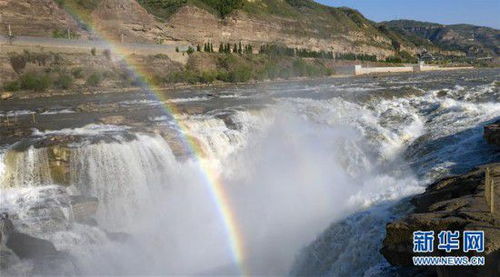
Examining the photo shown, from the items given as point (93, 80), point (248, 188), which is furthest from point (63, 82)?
point (248, 188)

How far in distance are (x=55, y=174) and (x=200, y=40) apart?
59.9 m

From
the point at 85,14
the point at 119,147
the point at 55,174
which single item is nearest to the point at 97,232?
the point at 55,174

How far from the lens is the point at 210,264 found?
951 cm

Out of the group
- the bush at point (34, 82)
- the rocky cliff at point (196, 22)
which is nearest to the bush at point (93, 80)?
the bush at point (34, 82)

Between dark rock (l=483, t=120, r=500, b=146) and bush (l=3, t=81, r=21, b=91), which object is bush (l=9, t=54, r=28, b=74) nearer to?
bush (l=3, t=81, r=21, b=91)

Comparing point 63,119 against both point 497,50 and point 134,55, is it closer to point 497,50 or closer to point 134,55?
point 134,55

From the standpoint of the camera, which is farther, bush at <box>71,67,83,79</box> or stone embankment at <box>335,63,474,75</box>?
stone embankment at <box>335,63,474,75</box>

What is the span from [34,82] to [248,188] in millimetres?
21179

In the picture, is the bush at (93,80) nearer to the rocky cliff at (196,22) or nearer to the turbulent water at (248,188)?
the rocky cliff at (196,22)

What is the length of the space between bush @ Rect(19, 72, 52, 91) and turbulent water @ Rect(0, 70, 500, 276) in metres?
16.6

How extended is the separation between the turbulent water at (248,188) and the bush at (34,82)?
652 inches

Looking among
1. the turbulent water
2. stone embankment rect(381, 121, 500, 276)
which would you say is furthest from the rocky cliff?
stone embankment rect(381, 121, 500, 276)

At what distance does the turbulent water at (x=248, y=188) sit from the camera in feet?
27.6

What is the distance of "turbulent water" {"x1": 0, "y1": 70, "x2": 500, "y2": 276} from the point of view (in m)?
8.41
